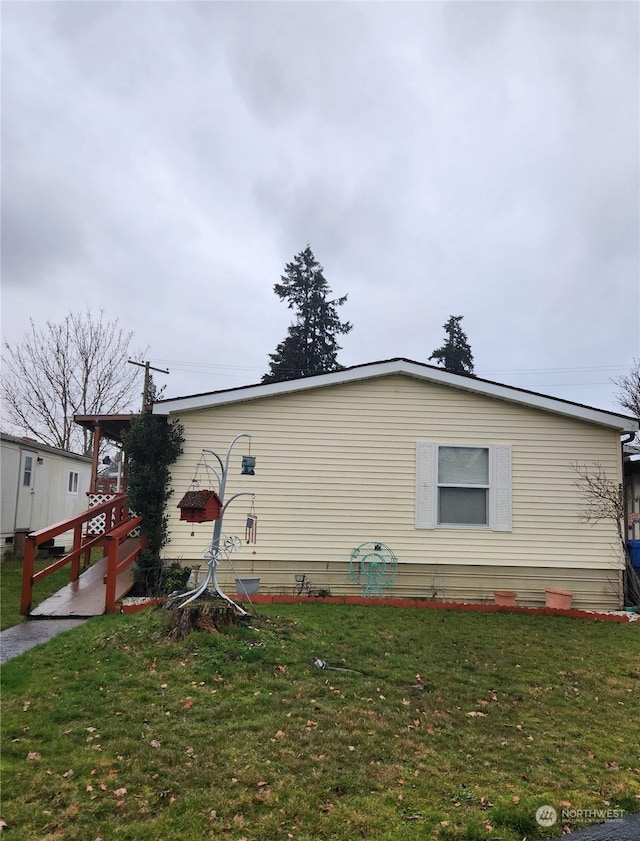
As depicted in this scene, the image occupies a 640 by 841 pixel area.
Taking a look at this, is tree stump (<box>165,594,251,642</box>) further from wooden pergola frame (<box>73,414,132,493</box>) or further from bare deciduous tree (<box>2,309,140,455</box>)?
bare deciduous tree (<box>2,309,140,455</box>)

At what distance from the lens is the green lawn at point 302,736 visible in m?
2.89

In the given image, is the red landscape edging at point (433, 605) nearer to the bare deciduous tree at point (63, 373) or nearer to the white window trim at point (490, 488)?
the white window trim at point (490, 488)

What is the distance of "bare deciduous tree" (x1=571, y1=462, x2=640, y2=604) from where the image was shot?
31.2 feet

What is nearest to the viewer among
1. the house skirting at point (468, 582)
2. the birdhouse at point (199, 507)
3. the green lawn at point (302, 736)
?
the green lawn at point (302, 736)

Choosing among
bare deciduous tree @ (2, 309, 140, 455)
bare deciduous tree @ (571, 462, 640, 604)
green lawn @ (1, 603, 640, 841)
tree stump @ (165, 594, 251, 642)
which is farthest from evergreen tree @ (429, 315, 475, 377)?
tree stump @ (165, 594, 251, 642)

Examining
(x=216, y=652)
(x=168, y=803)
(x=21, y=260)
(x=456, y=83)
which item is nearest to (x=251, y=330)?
(x=21, y=260)

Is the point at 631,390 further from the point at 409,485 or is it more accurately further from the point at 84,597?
the point at 84,597

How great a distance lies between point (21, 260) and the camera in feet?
47.7

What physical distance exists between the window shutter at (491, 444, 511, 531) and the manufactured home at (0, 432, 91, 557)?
11244mm

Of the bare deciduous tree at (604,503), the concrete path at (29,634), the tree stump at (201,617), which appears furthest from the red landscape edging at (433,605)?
the concrete path at (29,634)

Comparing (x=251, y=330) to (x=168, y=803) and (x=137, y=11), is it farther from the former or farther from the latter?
(x=168, y=803)

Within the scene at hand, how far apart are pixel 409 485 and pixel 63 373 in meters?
19.8

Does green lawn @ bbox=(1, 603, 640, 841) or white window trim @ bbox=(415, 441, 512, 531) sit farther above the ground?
white window trim @ bbox=(415, 441, 512, 531)

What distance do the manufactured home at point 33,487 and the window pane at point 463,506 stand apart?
1039 centimetres
